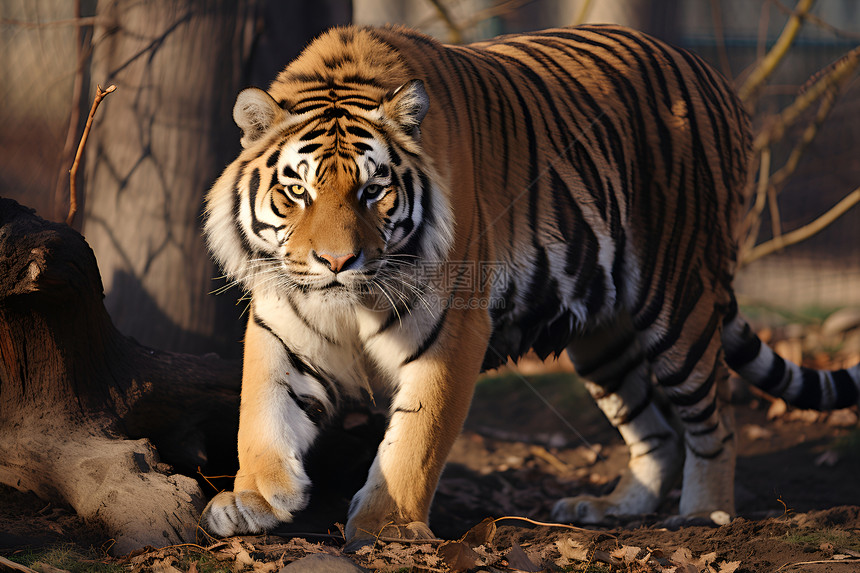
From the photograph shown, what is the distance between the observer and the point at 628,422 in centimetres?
374

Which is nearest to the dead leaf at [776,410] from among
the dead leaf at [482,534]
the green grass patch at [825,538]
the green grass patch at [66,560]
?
the green grass patch at [825,538]

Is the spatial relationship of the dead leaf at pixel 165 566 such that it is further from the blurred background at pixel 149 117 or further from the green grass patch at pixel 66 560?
the blurred background at pixel 149 117

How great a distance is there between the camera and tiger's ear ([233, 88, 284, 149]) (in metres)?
2.40

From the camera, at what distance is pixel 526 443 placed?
15.0ft

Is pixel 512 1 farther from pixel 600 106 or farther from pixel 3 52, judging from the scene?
pixel 3 52

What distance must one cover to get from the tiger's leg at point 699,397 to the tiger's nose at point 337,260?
1.71 m

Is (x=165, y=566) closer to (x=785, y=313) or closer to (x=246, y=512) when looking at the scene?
(x=246, y=512)

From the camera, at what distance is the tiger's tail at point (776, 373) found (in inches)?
141

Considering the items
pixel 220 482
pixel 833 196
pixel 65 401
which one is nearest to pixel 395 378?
pixel 220 482

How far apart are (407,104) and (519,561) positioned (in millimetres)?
1389

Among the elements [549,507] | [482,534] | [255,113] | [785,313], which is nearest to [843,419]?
[785,313]

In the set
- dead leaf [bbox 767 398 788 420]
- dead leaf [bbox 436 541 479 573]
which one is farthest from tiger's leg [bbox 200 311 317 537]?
dead leaf [bbox 767 398 788 420]

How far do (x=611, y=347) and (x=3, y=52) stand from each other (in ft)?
10.4

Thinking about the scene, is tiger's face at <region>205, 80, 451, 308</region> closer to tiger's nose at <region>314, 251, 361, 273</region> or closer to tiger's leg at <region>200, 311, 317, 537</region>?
tiger's nose at <region>314, 251, 361, 273</region>
